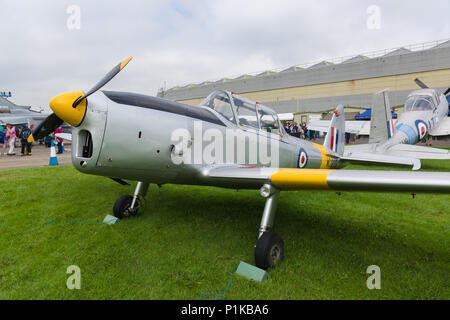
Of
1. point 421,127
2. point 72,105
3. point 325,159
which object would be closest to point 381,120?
point 421,127

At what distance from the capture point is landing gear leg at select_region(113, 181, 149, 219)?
410 cm

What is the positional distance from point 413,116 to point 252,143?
11.9 m

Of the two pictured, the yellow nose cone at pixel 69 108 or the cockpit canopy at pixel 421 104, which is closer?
the yellow nose cone at pixel 69 108

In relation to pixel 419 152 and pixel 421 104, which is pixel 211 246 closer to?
pixel 419 152

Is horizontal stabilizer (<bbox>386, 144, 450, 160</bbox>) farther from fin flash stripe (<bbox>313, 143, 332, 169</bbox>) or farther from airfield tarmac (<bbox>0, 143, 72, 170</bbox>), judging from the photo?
airfield tarmac (<bbox>0, 143, 72, 170</bbox>)

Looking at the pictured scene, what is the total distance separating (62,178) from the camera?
22.1 ft

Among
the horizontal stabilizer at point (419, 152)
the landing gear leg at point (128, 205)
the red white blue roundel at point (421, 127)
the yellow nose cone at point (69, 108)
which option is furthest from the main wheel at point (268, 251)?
the red white blue roundel at point (421, 127)

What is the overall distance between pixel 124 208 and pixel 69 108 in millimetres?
2151

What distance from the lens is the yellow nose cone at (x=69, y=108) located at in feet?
8.00

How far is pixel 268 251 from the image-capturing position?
267 cm

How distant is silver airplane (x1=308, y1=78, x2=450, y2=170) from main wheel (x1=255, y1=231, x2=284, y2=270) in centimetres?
649

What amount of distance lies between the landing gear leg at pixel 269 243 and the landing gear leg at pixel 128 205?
2238 mm

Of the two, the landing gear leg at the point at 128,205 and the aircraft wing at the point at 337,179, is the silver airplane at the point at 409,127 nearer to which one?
the aircraft wing at the point at 337,179
